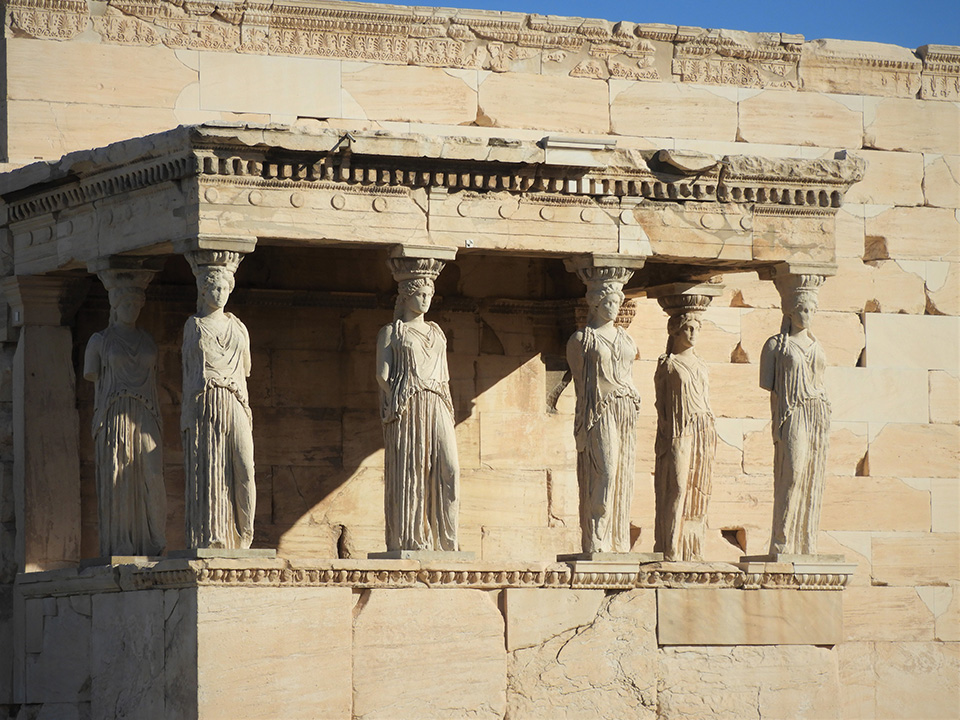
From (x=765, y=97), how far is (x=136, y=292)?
515 centimetres

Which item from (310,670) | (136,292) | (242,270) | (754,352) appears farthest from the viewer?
(754,352)

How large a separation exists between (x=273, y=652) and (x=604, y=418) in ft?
7.97

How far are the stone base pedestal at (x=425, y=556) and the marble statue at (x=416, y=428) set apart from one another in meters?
0.05

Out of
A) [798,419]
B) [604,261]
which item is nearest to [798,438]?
[798,419]

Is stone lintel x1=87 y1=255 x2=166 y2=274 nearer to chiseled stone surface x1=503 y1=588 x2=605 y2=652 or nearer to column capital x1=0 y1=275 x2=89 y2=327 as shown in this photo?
column capital x1=0 y1=275 x2=89 y2=327

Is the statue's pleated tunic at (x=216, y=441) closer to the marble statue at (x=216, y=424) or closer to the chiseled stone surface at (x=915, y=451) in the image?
the marble statue at (x=216, y=424)

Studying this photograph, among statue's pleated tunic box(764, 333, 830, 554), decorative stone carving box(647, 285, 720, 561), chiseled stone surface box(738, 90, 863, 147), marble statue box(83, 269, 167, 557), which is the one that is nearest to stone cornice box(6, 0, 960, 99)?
chiseled stone surface box(738, 90, 863, 147)

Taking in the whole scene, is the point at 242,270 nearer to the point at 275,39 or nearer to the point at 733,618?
the point at 275,39

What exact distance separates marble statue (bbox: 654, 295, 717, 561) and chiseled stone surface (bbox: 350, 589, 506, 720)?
1.96 metres

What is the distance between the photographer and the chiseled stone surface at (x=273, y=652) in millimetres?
13031

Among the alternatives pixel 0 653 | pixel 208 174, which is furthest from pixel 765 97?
pixel 0 653

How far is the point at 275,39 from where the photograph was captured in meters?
15.7

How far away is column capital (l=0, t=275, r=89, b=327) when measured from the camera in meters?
14.9

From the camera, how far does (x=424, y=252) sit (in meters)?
13.8
